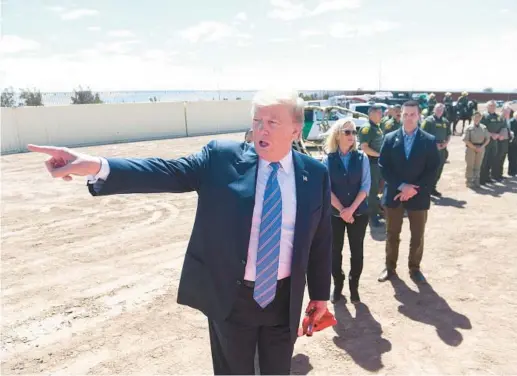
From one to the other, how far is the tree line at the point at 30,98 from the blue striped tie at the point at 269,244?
24.4 metres

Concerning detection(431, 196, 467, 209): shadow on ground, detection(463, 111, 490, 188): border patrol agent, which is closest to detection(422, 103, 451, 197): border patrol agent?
detection(431, 196, 467, 209): shadow on ground

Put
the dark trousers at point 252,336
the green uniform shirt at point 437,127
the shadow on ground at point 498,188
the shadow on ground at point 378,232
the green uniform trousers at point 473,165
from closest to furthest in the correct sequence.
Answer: the dark trousers at point 252,336
the shadow on ground at point 378,232
the green uniform shirt at point 437,127
the shadow on ground at point 498,188
the green uniform trousers at point 473,165

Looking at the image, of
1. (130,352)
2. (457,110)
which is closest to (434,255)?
(130,352)

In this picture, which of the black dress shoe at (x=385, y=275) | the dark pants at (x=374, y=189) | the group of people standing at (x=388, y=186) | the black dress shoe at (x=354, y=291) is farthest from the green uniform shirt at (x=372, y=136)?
A: the black dress shoe at (x=354, y=291)

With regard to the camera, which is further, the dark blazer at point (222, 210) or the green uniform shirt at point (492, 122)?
the green uniform shirt at point (492, 122)

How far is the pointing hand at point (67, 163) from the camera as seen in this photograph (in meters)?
1.59

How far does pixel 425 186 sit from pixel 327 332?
79.2 inches

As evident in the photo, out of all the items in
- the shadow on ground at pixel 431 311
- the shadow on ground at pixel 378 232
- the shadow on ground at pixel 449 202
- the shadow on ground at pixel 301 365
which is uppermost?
the shadow on ground at pixel 449 202

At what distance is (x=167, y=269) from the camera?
5.30 metres

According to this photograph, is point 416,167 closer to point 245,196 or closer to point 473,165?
point 245,196

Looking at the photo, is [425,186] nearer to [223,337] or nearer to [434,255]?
[434,255]

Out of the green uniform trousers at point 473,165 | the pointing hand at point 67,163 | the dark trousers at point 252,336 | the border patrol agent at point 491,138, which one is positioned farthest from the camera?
the border patrol agent at point 491,138

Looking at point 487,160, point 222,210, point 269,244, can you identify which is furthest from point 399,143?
point 487,160

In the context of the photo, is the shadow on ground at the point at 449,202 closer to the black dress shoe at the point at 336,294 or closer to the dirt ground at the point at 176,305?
the dirt ground at the point at 176,305
